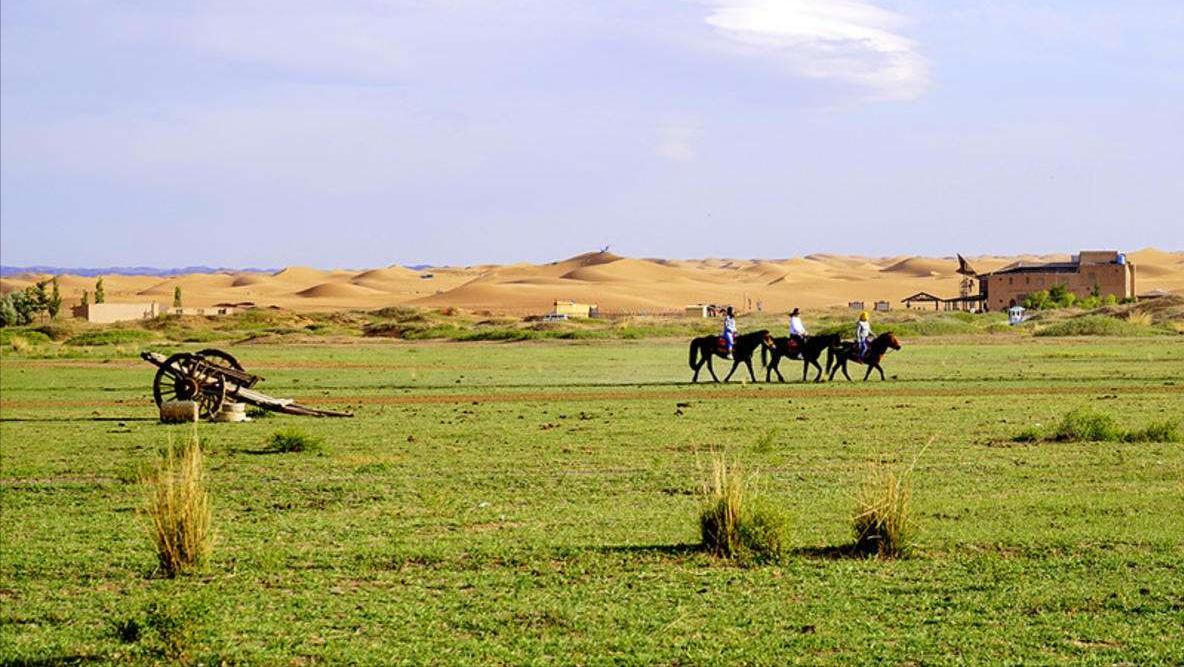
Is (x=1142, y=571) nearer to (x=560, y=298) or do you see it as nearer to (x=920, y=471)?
(x=920, y=471)

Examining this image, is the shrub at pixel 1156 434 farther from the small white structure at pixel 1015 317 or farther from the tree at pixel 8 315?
the tree at pixel 8 315

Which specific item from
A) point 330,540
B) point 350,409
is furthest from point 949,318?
point 330,540

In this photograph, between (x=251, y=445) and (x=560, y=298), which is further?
(x=560, y=298)

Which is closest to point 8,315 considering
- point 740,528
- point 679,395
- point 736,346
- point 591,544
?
point 736,346

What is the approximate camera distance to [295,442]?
20.2 meters

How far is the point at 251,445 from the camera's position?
70.1 feet

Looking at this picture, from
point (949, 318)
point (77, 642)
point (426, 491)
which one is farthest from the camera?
point (949, 318)

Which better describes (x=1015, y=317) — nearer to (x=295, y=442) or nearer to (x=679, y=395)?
(x=679, y=395)

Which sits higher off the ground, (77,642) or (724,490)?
(724,490)

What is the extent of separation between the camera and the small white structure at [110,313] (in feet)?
318

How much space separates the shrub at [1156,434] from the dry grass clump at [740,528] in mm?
10003

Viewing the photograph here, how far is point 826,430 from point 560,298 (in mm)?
111389

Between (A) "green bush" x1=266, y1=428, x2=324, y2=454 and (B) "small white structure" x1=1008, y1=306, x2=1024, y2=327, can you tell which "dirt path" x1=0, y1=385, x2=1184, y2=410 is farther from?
(B) "small white structure" x1=1008, y1=306, x2=1024, y2=327

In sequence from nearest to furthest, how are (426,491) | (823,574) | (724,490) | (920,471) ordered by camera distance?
(823,574) < (724,490) < (426,491) < (920,471)
